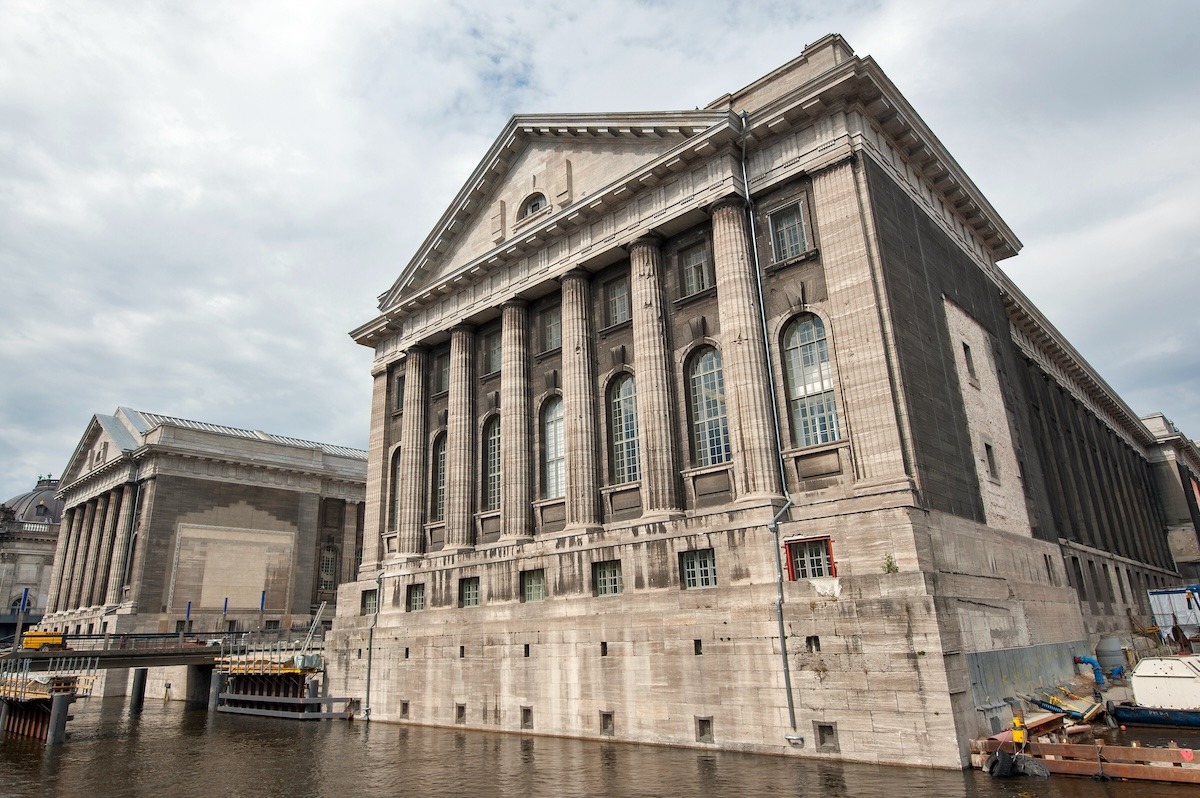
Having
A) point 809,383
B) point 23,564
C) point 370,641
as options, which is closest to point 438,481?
point 370,641

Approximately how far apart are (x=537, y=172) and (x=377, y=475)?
20.0 meters

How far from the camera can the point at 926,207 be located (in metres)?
32.3

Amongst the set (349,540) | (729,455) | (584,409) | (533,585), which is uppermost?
(349,540)

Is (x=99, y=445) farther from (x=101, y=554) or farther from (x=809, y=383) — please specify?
(x=809, y=383)

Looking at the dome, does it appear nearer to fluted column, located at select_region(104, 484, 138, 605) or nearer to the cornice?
fluted column, located at select_region(104, 484, 138, 605)

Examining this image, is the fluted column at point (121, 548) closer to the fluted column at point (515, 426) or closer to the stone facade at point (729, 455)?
the stone facade at point (729, 455)

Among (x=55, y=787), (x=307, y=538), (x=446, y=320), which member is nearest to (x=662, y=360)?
(x=446, y=320)

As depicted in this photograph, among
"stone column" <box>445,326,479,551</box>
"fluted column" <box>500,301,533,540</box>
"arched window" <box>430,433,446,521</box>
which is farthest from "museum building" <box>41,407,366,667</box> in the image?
"fluted column" <box>500,301,533,540</box>

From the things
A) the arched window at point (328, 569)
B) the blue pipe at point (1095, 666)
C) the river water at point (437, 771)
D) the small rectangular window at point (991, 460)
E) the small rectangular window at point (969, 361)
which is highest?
the small rectangular window at point (969, 361)

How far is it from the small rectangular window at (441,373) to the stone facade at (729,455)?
28cm

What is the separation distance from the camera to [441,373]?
143ft

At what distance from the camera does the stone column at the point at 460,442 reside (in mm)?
38281

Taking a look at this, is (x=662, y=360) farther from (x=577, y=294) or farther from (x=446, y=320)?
(x=446, y=320)

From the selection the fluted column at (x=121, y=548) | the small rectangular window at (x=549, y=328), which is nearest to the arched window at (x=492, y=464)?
the small rectangular window at (x=549, y=328)
